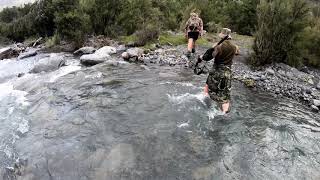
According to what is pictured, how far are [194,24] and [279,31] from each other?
10.2 feet

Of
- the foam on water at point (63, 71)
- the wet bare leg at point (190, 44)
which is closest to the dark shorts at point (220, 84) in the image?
the wet bare leg at point (190, 44)

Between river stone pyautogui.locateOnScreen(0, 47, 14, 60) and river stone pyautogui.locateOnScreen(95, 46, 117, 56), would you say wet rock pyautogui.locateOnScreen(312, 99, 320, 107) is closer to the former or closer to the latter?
river stone pyautogui.locateOnScreen(95, 46, 117, 56)

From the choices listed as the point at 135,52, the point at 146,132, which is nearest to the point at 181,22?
the point at 135,52

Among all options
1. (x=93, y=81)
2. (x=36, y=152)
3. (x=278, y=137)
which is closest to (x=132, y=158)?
(x=36, y=152)

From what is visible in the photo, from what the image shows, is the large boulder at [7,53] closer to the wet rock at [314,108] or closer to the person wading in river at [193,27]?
the person wading in river at [193,27]

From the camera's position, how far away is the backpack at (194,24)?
1348cm

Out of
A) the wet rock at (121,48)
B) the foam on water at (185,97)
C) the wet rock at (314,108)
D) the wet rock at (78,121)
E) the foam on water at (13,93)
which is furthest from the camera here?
the wet rock at (121,48)

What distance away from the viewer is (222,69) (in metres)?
9.01

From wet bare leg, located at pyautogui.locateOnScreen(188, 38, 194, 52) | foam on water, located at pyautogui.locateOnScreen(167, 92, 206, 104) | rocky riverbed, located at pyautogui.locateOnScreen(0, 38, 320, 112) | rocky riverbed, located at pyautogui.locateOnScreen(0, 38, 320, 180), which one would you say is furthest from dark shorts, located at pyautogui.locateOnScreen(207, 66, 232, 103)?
wet bare leg, located at pyautogui.locateOnScreen(188, 38, 194, 52)

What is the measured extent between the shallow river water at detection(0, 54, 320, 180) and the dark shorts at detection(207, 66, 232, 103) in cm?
48

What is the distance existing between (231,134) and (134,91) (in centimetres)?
352

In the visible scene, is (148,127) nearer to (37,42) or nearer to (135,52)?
(135,52)

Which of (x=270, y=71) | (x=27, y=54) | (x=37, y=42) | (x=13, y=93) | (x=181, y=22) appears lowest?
(x=37, y=42)

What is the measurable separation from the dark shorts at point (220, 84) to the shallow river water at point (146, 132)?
18.9 inches
